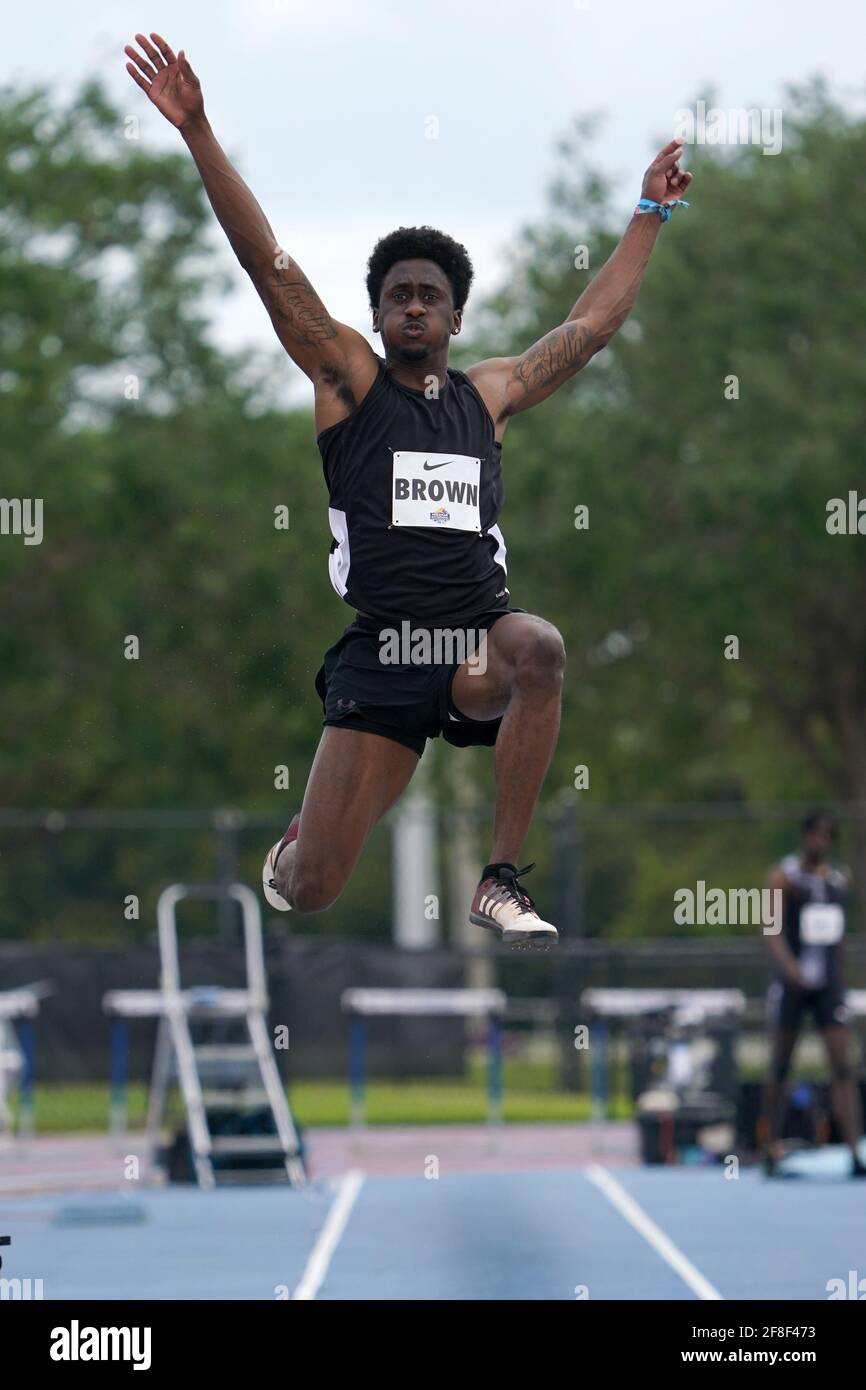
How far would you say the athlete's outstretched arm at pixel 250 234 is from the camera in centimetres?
628

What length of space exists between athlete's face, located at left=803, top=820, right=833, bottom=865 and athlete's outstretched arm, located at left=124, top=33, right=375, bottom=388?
320 inches

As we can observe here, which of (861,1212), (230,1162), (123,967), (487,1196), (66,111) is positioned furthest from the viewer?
(66,111)

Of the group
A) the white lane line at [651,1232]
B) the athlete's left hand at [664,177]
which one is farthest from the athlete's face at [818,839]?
the athlete's left hand at [664,177]

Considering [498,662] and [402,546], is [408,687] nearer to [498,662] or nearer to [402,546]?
[498,662]

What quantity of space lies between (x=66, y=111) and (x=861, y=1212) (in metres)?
24.8

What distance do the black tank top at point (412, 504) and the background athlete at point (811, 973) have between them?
7.81 m

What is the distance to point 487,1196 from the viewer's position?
13766 millimetres

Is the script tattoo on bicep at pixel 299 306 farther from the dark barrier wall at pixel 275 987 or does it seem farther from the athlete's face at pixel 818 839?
the dark barrier wall at pixel 275 987

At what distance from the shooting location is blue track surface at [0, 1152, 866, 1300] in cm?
950

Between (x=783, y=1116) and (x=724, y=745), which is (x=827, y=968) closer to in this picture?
(x=783, y=1116)

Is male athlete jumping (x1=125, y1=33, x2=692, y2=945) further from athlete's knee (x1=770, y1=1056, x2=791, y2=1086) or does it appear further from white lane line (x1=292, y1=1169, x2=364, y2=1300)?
athlete's knee (x1=770, y1=1056, x2=791, y2=1086)

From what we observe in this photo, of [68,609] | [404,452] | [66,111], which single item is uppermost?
[66,111]

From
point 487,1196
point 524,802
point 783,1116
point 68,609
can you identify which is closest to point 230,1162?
point 487,1196

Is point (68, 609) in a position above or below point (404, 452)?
above
